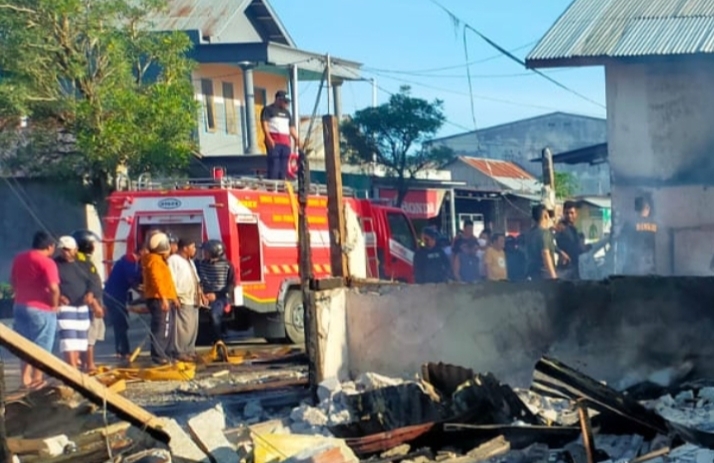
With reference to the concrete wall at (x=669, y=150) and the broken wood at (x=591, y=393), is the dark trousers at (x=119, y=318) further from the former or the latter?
the concrete wall at (x=669, y=150)

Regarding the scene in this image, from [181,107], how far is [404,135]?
10288mm

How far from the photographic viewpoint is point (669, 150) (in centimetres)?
1580

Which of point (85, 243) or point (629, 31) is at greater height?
point (629, 31)

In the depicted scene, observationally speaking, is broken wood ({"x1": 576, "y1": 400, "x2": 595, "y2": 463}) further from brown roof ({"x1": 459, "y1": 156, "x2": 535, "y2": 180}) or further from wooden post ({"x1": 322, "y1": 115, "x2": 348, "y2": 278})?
brown roof ({"x1": 459, "y1": 156, "x2": 535, "y2": 180})

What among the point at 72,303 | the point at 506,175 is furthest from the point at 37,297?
the point at 506,175

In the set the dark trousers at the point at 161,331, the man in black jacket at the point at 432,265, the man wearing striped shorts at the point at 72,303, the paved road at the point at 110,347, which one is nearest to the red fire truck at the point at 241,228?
the paved road at the point at 110,347

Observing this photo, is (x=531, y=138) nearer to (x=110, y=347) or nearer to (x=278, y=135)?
(x=278, y=135)

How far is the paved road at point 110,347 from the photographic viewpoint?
12711 millimetres

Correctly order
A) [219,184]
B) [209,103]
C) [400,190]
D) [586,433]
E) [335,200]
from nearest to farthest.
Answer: [586,433], [335,200], [219,184], [400,190], [209,103]

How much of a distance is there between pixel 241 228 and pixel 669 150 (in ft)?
20.9

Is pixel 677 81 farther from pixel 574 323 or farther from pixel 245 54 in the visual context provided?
pixel 245 54

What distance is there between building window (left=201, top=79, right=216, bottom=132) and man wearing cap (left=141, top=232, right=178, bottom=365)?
17.7 meters

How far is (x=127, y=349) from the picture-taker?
47.3ft

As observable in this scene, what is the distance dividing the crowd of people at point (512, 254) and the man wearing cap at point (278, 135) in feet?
8.75
